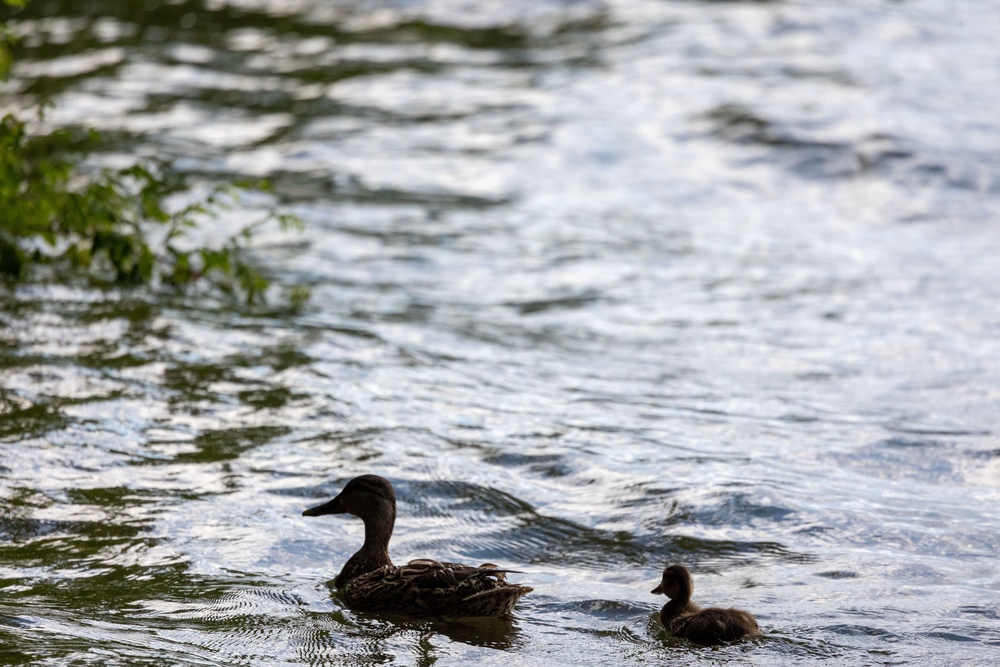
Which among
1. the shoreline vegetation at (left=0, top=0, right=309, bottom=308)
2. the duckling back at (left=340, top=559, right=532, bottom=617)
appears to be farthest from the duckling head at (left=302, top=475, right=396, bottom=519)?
the shoreline vegetation at (left=0, top=0, right=309, bottom=308)

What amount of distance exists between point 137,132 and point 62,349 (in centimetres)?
1196

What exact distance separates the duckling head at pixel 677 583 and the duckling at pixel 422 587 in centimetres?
78

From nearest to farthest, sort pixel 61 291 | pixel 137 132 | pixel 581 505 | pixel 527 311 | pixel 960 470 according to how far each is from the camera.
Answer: pixel 581 505
pixel 960 470
pixel 61 291
pixel 527 311
pixel 137 132

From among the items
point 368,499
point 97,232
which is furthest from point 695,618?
point 97,232

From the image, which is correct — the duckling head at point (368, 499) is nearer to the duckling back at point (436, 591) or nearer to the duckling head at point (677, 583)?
the duckling back at point (436, 591)

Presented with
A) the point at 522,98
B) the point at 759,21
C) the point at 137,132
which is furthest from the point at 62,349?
the point at 759,21

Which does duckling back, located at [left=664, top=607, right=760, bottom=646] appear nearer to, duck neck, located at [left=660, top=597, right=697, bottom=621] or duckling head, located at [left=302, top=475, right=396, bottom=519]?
duck neck, located at [left=660, top=597, right=697, bottom=621]

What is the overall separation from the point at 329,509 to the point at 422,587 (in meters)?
1.21

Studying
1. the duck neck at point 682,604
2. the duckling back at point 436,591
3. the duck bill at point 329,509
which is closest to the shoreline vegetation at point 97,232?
the duck bill at point 329,509

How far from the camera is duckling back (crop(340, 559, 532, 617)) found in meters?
7.48

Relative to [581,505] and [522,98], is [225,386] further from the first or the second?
[522,98]

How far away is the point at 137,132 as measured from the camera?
23422mm

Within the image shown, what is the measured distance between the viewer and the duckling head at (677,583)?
7.61 metres

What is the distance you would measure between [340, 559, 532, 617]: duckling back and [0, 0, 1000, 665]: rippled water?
0.12m
